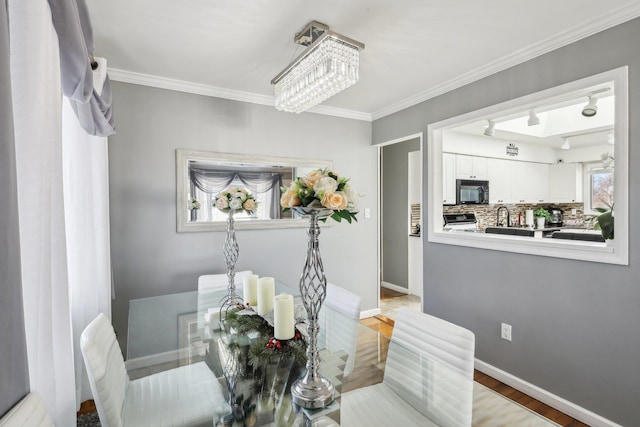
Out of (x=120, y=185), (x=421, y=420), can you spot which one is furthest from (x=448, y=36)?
(x=120, y=185)

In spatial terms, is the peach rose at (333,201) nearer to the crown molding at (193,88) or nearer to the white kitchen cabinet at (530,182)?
the crown molding at (193,88)

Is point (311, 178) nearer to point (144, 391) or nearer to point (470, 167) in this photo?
point (144, 391)

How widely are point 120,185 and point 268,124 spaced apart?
4.92ft

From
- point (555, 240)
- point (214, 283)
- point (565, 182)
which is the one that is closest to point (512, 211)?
point (565, 182)

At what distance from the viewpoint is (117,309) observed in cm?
268

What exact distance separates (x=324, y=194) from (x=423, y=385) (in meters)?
0.93

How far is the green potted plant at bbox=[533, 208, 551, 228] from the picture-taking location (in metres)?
5.67

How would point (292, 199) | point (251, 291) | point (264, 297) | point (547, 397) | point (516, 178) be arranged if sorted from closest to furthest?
point (292, 199) → point (264, 297) → point (251, 291) → point (547, 397) → point (516, 178)

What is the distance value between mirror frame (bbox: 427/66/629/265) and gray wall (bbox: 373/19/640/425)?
0.12 ft

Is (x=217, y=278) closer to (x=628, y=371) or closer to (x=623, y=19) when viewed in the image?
(x=628, y=371)

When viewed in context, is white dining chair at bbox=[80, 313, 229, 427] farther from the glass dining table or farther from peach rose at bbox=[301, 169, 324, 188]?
peach rose at bbox=[301, 169, 324, 188]

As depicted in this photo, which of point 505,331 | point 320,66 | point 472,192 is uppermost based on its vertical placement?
point 320,66

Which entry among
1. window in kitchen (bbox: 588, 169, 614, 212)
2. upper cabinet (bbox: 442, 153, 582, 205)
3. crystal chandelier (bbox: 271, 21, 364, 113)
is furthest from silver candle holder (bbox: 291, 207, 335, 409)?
window in kitchen (bbox: 588, 169, 614, 212)

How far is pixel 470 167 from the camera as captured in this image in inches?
187
